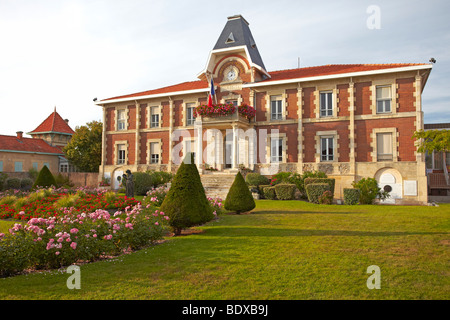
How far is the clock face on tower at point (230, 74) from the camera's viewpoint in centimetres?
2736

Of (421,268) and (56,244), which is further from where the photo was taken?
(56,244)

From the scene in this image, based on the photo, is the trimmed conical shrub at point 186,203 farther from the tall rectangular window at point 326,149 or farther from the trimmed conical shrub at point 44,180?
the trimmed conical shrub at point 44,180

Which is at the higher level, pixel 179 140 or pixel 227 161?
pixel 179 140

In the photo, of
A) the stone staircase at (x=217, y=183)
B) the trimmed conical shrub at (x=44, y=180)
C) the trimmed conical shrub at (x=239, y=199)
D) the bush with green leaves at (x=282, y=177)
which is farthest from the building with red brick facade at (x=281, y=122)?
the trimmed conical shrub at (x=239, y=199)

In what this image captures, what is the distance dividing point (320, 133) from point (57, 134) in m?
36.8

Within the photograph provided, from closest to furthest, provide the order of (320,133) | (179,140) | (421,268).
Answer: (421,268)
(320,133)
(179,140)

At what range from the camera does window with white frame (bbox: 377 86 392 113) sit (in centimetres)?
2295

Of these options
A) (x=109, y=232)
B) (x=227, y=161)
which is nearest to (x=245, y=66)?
(x=227, y=161)

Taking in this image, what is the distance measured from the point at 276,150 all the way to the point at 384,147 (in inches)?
282

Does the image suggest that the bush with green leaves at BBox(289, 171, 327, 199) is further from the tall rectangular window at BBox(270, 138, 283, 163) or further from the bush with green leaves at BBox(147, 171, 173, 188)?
the bush with green leaves at BBox(147, 171, 173, 188)

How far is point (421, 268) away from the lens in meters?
6.36

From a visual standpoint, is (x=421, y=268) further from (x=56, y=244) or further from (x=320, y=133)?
(x=320, y=133)

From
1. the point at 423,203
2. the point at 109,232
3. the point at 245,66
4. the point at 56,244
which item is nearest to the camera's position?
the point at 56,244

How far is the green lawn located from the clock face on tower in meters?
19.2
